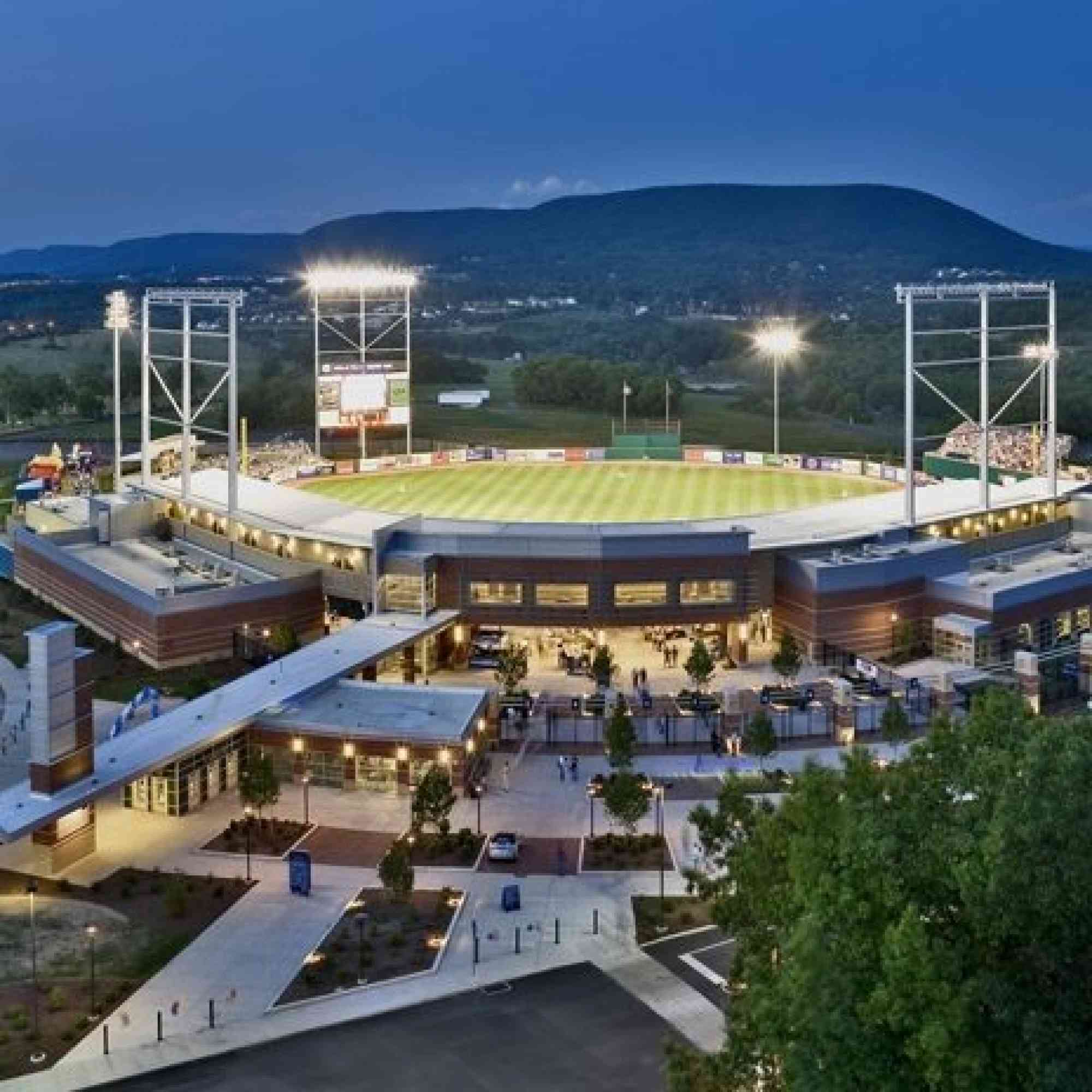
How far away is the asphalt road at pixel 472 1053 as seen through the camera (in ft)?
97.9

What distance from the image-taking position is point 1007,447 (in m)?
100

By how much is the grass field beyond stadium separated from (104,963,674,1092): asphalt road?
148 ft

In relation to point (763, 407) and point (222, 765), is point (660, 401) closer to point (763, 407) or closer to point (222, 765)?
point (763, 407)

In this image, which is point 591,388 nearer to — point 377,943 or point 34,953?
point 377,943

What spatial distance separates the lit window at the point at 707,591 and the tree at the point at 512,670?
7335mm

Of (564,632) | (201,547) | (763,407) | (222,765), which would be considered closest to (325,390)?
(201,547)

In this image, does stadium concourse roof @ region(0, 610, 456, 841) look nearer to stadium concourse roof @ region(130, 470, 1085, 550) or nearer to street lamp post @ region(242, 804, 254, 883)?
street lamp post @ region(242, 804, 254, 883)

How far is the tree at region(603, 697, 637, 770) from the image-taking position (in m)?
46.5

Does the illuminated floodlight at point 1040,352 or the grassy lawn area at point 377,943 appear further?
the illuminated floodlight at point 1040,352

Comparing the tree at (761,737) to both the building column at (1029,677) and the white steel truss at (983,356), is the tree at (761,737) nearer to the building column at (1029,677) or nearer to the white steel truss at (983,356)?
the building column at (1029,677)

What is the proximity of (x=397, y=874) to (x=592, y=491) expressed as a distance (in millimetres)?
57054

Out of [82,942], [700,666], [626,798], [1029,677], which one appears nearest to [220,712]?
[82,942]

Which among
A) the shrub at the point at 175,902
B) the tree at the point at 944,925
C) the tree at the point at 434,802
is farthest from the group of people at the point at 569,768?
the tree at the point at 944,925

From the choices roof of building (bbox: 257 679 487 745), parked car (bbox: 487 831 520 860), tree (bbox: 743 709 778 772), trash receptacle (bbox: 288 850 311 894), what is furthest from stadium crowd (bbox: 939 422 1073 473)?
trash receptacle (bbox: 288 850 311 894)
